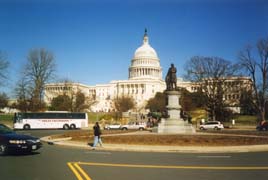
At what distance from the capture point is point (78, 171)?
12.4 metres

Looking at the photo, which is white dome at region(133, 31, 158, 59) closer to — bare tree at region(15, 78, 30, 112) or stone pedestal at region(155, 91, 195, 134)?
bare tree at region(15, 78, 30, 112)

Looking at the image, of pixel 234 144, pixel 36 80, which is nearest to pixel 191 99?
pixel 36 80

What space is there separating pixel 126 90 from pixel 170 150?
15542 cm

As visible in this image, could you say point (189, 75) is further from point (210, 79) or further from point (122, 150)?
point (122, 150)

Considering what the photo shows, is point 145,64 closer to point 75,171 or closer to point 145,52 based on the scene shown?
point 145,52

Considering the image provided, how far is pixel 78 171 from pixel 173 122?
23.2 m

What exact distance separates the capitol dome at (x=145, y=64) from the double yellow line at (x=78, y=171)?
161 m

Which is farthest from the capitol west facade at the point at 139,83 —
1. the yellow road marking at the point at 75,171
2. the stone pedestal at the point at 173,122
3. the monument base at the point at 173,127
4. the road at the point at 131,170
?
the yellow road marking at the point at 75,171

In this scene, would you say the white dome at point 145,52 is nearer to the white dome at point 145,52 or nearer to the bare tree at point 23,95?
the white dome at point 145,52

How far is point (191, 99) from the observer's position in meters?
81.2

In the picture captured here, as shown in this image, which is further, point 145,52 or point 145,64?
point 145,52

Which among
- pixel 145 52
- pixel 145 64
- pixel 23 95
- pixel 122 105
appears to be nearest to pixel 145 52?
pixel 145 52

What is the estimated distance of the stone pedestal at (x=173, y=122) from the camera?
34638mm

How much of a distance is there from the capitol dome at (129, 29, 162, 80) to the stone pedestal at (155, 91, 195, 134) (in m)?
139
